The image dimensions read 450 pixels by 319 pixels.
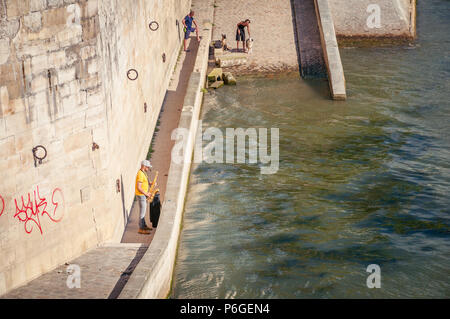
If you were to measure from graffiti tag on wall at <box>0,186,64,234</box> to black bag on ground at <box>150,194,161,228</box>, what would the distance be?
108 inches

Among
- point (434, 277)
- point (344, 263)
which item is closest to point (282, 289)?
point (344, 263)

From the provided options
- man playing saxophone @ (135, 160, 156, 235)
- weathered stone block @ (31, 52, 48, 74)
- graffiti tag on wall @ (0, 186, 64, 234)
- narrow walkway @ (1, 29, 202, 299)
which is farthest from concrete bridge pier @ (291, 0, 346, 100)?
weathered stone block @ (31, 52, 48, 74)

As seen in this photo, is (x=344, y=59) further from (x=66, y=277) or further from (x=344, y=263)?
(x=66, y=277)

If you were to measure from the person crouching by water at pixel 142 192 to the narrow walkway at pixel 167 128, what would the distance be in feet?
0.60

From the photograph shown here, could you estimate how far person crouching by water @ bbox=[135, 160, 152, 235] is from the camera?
14594mm

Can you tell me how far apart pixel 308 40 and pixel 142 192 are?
56.5 feet

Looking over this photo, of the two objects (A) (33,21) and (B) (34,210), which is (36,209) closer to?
(B) (34,210)

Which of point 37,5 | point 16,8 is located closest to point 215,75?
point 37,5

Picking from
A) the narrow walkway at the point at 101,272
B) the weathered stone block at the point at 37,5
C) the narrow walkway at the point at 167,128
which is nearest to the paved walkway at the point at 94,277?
the narrow walkway at the point at 101,272

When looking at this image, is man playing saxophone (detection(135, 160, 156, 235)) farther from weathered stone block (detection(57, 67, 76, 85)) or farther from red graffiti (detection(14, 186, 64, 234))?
weathered stone block (detection(57, 67, 76, 85))

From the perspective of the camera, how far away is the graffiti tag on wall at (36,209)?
38.0 ft

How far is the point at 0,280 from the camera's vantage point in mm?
11219

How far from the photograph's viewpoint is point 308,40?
29.8 metres

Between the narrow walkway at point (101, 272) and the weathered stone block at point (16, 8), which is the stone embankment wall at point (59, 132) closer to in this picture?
the weathered stone block at point (16, 8)
